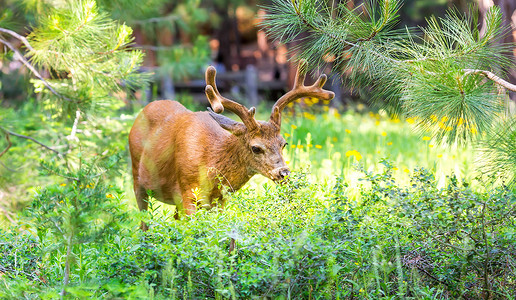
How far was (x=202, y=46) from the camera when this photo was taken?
31.9ft

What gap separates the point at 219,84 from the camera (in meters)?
17.7

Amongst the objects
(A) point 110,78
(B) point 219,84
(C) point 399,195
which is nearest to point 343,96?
(B) point 219,84

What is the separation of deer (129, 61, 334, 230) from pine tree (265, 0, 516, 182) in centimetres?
34

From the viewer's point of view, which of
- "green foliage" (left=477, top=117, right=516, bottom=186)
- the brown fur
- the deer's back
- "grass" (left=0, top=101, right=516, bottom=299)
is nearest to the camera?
"grass" (left=0, top=101, right=516, bottom=299)

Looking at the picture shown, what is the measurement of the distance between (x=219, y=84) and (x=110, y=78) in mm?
12896

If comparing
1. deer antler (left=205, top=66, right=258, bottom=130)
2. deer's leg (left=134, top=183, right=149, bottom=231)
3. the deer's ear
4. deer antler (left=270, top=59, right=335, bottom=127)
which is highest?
deer antler (left=270, top=59, right=335, bottom=127)

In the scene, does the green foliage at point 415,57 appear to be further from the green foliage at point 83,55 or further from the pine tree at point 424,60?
the green foliage at point 83,55

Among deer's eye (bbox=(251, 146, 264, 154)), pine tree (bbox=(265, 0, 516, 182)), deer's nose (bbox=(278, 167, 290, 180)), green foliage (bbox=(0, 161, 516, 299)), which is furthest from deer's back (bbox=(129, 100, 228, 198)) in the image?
pine tree (bbox=(265, 0, 516, 182))

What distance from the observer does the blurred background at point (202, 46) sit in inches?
266

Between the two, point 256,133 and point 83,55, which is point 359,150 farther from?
point 83,55

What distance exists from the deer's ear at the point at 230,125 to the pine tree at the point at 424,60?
712mm

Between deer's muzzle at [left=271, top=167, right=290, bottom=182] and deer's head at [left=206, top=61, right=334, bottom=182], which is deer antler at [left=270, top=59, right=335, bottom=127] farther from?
deer's muzzle at [left=271, top=167, right=290, bottom=182]

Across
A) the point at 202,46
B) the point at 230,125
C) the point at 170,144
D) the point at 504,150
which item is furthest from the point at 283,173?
the point at 202,46

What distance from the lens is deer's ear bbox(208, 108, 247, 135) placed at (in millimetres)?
4086
